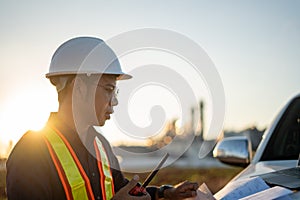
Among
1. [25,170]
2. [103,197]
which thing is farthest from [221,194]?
[25,170]

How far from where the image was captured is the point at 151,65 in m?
3.64

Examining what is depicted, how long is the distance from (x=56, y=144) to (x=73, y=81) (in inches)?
16.6

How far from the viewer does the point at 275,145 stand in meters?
5.52

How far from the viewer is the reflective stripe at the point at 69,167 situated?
10.5ft

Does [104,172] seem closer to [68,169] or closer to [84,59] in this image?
[68,169]

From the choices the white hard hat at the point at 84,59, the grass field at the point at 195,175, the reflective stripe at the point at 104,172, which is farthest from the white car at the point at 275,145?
the grass field at the point at 195,175

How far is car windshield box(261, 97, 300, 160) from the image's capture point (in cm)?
548

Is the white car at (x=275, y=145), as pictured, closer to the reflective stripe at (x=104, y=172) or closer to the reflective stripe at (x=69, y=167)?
the reflective stripe at (x=104, y=172)

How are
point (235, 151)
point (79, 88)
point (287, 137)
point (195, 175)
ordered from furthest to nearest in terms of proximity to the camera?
point (195, 175)
point (287, 137)
point (235, 151)
point (79, 88)

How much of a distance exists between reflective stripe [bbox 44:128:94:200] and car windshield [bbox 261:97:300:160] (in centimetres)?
249

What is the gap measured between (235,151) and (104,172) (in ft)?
6.89

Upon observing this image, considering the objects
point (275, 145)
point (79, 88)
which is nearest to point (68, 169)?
point (79, 88)

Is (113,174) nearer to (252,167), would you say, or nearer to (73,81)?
(73,81)

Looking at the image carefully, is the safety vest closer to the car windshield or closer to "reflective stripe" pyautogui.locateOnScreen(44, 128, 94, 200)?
"reflective stripe" pyautogui.locateOnScreen(44, 128, 94, 200)
